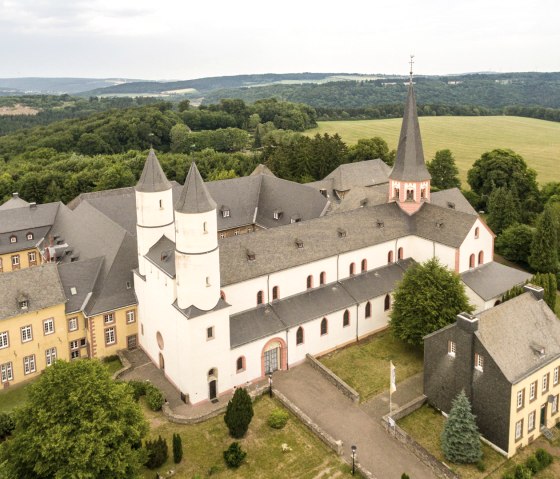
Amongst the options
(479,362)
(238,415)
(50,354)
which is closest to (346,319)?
(479,362)

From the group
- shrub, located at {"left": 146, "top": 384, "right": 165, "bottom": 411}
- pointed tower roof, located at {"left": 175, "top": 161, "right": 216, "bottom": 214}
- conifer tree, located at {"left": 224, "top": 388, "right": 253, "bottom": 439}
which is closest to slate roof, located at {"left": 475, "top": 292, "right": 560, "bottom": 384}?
conifer tree, located at {"left": 224, "top": 388, "right": 253, "bottom": 439}

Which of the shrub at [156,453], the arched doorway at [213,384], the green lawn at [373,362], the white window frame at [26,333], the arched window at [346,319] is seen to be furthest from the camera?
the arched window at [346,319]

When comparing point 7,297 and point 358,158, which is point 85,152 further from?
point 7,297

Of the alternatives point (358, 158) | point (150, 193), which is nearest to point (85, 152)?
point (358, 158)


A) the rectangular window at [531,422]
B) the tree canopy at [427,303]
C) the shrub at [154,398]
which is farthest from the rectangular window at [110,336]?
the rectangular window at [531,422]

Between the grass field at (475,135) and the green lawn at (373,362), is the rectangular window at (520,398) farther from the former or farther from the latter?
the grass field at (475,135)
